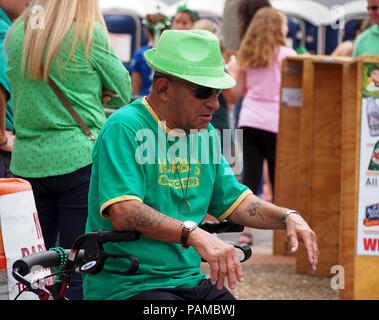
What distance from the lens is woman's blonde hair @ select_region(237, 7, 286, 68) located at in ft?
22.1

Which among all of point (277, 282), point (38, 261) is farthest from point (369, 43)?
point (38, 261)

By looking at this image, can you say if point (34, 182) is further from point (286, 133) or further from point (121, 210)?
point (286, 133)

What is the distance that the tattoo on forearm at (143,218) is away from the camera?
8.60ft

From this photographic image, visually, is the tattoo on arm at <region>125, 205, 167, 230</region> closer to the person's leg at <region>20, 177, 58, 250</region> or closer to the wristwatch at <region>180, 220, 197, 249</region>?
the wristwatch at <region>180, 220, 197, 249</region>

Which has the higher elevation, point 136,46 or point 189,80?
point 189,80

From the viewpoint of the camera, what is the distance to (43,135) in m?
3.64

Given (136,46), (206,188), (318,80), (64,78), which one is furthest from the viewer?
(136,46)

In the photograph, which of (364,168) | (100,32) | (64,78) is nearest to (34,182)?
(64,78)

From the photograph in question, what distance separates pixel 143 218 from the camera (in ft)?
8.61

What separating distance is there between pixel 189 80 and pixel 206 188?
0.46 metres

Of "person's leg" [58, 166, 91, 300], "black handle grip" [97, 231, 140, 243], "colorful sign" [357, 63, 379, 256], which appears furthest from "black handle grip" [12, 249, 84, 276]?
"colorful sign" [357, 63, 379, 256]

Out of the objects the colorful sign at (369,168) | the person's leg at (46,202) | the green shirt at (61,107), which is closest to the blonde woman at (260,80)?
the colorful sign at (369,168)

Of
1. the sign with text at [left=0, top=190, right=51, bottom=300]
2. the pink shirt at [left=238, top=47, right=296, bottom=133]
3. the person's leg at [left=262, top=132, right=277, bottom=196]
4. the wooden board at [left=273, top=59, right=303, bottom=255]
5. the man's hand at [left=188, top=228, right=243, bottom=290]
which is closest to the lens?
the man's hand at [left=188, top=228, right=243, bottom=290]

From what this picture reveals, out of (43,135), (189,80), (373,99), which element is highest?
(189,80)
